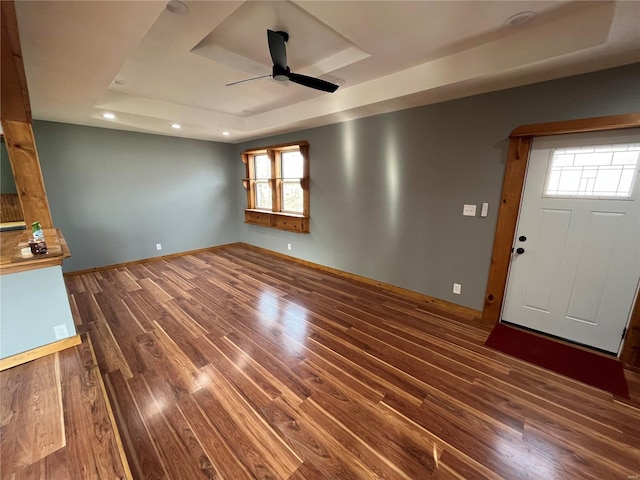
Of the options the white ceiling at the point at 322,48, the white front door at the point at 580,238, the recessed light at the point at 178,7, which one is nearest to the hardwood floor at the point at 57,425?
the white ceiling at the point at 322,48

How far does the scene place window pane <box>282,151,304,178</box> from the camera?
4793 mm

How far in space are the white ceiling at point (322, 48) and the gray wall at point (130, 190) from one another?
0.78 meters

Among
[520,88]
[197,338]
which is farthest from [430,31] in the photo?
[197,338]

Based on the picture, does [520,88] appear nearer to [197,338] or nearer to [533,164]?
[533,164]

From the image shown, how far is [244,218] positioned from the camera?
610cm

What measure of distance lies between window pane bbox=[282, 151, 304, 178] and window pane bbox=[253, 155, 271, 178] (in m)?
0.50

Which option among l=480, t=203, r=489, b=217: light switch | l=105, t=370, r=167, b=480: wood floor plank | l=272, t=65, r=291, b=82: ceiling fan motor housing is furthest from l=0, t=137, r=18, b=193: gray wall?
l=480, t=203, r=489, b=217: light switch

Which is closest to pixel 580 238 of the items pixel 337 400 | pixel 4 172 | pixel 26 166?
pixel 337 400

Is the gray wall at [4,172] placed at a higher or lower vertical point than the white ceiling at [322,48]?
lower

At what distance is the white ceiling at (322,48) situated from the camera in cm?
164

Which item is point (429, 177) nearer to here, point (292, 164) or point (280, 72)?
point (280, 72)

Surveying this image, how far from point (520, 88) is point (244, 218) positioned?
540cm

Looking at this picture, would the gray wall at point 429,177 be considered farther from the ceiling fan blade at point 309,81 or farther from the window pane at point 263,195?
the window pane at point 263,195

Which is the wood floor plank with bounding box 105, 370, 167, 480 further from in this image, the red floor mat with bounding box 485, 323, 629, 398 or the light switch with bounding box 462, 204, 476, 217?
the light switch with bounding box 462, 204, 476, 217
